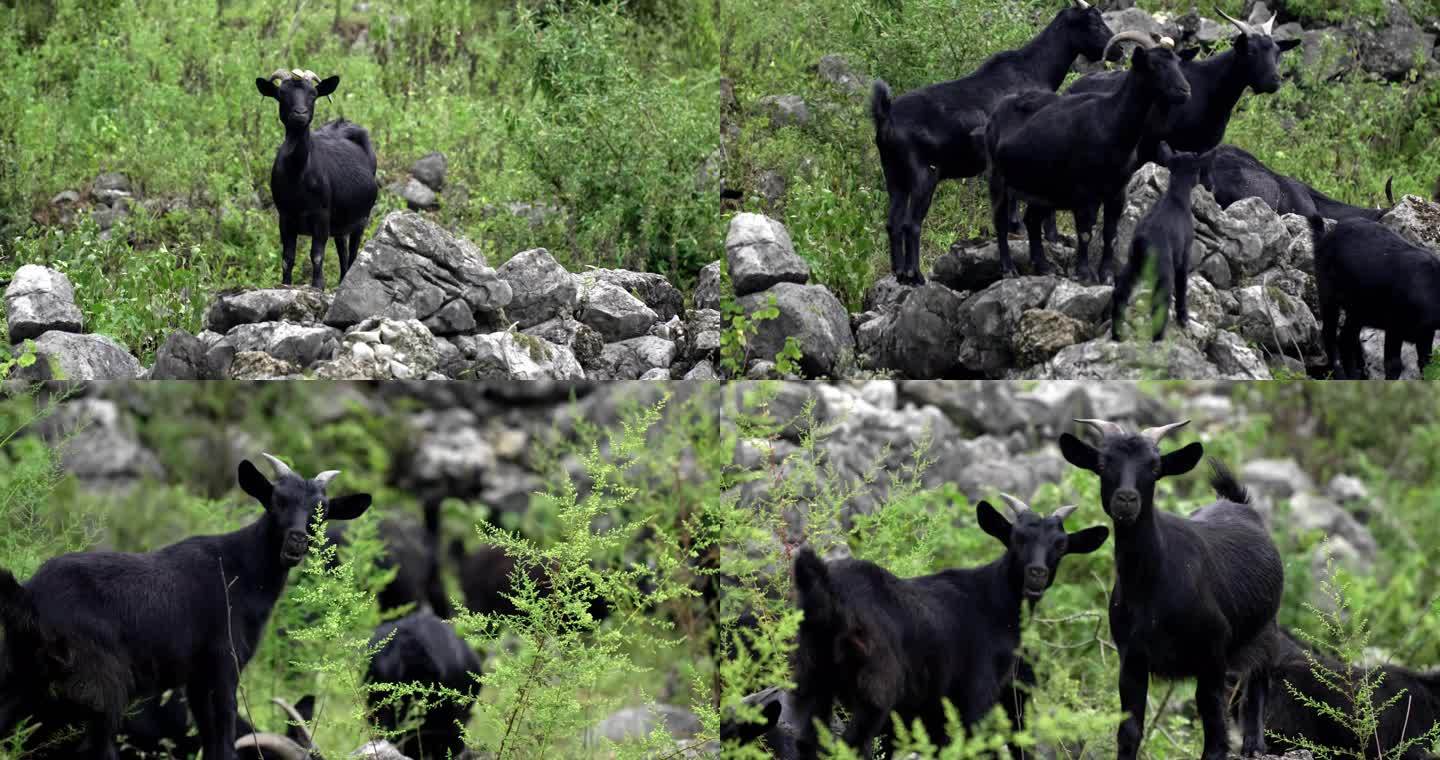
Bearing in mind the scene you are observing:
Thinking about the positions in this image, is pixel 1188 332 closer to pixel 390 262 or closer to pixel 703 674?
pixel 703 674

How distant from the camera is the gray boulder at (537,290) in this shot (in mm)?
10719

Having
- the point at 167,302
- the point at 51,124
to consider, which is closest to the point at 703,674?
the point at 167,302

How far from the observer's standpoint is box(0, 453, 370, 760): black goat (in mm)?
6625

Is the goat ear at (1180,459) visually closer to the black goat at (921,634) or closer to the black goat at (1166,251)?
the black goat at (921,634)

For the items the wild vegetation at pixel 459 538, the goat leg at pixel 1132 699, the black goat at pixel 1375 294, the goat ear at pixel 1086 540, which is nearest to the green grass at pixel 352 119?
the wild vegetation at pixel 459 538

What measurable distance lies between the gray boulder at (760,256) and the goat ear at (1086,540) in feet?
9.58

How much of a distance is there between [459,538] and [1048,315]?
17.1 ft

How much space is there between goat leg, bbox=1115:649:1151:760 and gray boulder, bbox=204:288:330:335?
5.98 m

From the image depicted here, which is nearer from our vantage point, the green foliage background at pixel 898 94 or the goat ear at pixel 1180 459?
the goat ear at pixel 1180 459

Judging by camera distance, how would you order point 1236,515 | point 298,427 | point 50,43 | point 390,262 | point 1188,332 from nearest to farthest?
point 1236,515 → point 1188,332 → point 390,262 → point 298,427 → point 50,43

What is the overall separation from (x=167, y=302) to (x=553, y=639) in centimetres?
519

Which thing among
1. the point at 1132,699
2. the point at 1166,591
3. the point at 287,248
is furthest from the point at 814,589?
the point at 287,248

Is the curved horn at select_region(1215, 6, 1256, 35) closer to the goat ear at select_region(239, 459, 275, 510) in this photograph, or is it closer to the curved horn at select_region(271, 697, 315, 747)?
the goat ear at select_region(239, 459, 275, 510)

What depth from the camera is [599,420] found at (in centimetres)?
1291
